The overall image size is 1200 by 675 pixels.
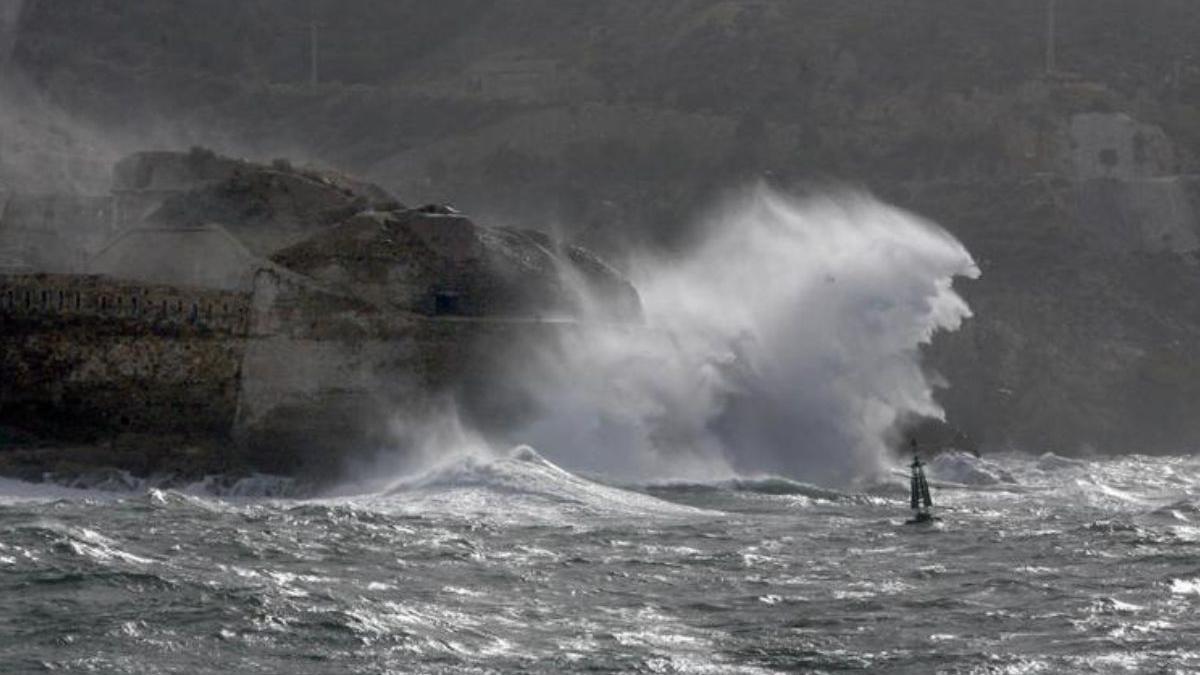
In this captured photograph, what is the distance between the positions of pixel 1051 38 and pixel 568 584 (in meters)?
56.3

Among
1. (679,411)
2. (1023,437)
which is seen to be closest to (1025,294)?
(1023,437)

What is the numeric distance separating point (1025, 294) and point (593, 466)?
24.6m

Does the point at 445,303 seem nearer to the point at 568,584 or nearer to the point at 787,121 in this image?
the point at 568,584

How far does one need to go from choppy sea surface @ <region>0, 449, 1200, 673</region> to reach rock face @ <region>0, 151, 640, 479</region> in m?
1.80

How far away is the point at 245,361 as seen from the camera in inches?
1431

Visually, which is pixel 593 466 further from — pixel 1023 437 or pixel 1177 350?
pixel 1177 350

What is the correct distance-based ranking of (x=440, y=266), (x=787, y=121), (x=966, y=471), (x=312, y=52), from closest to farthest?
(x=440, y=266), (x=966, y=471), (x=787, y=121), (x=312, y=52)

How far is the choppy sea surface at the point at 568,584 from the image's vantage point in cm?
2114

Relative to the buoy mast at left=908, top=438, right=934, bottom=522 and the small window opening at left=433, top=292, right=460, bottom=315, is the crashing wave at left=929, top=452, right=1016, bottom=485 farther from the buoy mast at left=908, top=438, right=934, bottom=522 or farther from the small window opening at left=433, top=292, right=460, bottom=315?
the small window opening at left=433, top=292, right=460, bottom=315

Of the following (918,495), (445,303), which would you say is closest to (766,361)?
(445,303)

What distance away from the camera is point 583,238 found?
6353 cm

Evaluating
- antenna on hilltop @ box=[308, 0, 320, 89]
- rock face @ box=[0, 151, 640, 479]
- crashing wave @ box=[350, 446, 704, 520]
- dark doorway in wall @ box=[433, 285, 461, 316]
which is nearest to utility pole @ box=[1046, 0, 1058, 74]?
antenna on hilltop @ box=[308, 0, 320, 89]

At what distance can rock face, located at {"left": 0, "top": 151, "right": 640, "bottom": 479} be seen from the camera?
35969mm

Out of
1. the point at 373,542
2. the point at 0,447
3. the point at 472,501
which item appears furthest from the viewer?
the point at 0,447
